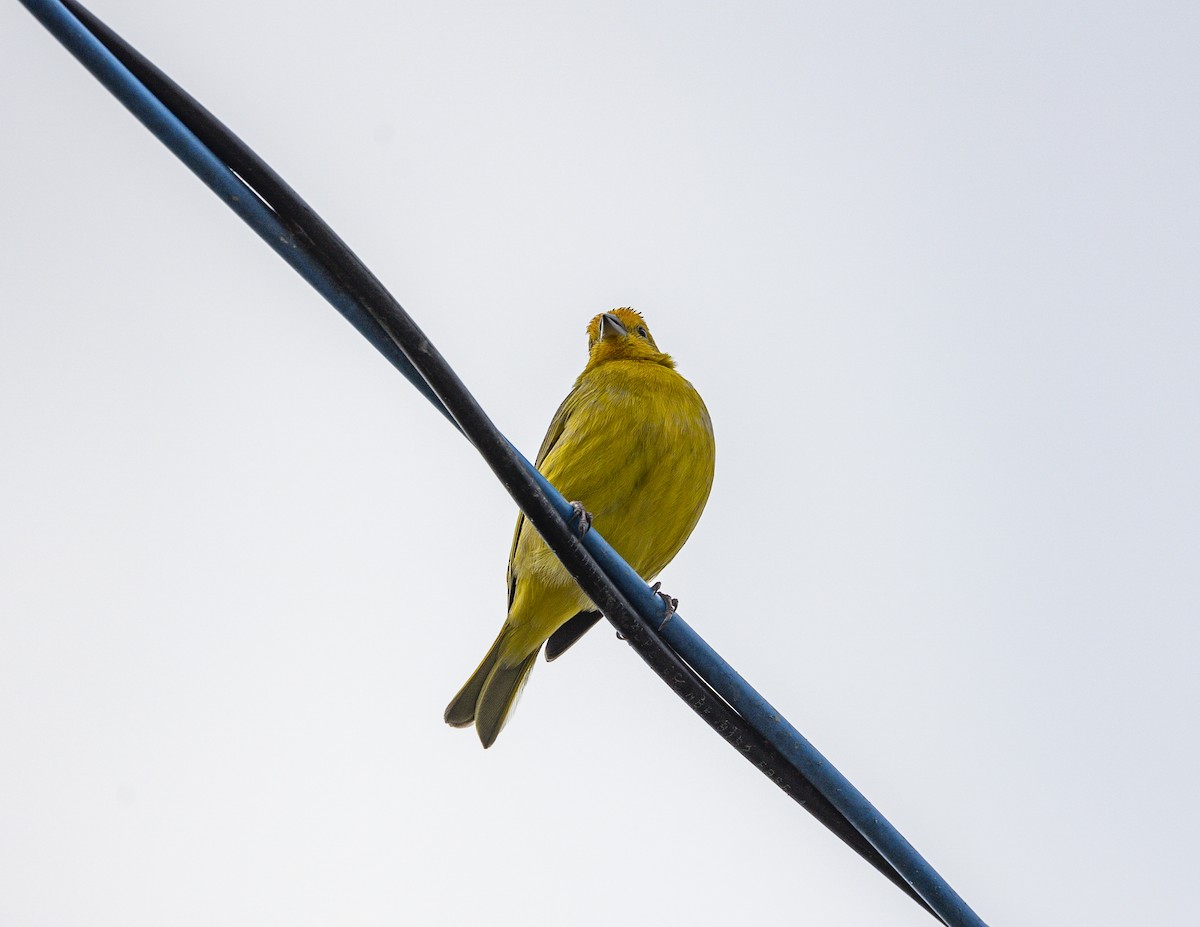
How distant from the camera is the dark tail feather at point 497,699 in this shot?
5031mm

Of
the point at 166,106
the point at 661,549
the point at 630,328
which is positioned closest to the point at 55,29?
the point at 166,106

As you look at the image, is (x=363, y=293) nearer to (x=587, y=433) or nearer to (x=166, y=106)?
(x=166, y=106)

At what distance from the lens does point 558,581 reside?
4.66 meters

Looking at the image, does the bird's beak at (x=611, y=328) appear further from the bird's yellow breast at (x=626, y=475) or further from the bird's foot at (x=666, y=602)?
the bird's foot at (x=666, y=602)

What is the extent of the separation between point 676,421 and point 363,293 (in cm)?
262

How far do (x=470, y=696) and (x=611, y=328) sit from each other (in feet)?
5.89

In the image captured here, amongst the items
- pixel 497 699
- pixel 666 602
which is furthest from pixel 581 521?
pixel 497 699

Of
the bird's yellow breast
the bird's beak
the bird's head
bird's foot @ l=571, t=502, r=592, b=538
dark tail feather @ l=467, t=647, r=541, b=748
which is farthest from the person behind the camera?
the bird's beak

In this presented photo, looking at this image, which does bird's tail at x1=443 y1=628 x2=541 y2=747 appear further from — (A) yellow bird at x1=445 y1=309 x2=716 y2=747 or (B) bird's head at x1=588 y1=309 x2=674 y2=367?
(B) bird's head at x1=588 y1=309 x2=674 y2=367

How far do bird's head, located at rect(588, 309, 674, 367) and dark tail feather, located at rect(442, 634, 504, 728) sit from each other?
1418mm

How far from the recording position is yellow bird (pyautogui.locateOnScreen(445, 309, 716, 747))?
14.6 ft

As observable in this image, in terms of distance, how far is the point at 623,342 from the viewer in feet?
18.4

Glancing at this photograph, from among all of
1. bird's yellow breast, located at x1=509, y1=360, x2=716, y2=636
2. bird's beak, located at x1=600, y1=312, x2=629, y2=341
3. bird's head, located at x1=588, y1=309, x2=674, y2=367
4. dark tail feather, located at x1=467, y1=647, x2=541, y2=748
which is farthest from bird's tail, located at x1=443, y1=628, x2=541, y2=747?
bird's beak, located at x1=600, y1=312, x2=629, y2=341

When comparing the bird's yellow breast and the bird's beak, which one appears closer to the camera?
the bird's yellow breast
